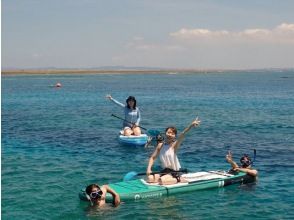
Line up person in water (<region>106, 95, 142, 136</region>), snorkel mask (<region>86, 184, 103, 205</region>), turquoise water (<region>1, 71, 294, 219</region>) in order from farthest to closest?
person in water (<region>106, 95, 142, 136</region>), turquoise water (<region>1, 71, 294, 219</region>), snorkel mask (<region>86, 184, 103, 205</region>)

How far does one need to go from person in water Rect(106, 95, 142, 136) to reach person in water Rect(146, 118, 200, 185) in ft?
27.7

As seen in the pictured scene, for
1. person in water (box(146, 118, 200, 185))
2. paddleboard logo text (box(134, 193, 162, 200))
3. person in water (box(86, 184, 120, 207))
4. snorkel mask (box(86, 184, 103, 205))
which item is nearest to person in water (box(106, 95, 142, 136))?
person in water (box(146, 118, 200, 185))

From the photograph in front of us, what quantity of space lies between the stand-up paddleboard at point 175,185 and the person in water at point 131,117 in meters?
7.97

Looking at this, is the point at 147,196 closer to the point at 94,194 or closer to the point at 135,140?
the point at 94,194

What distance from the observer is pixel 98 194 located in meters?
13.2

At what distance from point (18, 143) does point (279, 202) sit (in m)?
15.8

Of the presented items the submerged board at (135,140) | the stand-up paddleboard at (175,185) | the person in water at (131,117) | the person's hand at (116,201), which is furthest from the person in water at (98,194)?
the submerged board at (135,140)

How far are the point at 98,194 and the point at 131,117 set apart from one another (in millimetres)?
10889

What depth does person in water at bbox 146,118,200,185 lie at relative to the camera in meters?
14.6

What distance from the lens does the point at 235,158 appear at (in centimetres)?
2139

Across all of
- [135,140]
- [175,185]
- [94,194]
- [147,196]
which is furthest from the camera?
[135,140]

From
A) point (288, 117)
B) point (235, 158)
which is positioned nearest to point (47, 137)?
point (235, 158)

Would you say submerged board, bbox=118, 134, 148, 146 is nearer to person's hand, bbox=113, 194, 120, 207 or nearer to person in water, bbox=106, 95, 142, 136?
person in water, bbox=106, 95, 142, 136

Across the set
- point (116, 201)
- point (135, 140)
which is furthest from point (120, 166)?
point (116, 201)
